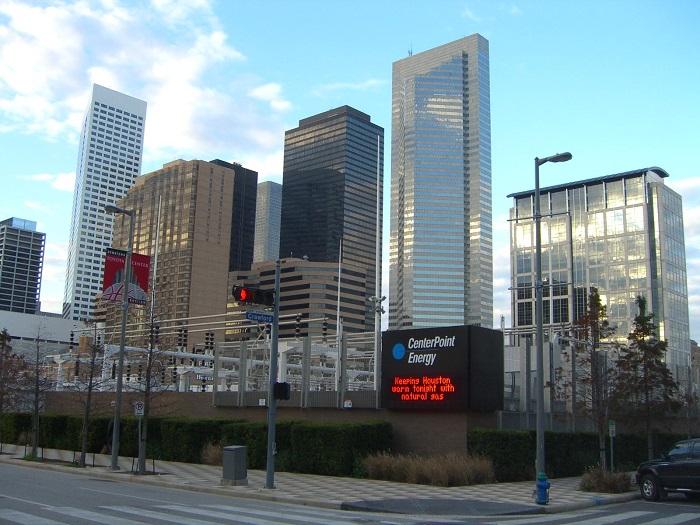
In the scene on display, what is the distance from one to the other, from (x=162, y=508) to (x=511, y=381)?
1936 centimetres

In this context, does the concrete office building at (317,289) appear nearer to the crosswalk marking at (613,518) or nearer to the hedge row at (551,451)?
the hedge row at (551,451)

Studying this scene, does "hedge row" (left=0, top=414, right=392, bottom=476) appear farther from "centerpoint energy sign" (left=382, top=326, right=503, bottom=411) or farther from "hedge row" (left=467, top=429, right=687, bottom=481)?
"hedge row" (left=467, top=429, right=687, bottom=481)

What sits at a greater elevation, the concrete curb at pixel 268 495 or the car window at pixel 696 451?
the car window at pixel 696 451

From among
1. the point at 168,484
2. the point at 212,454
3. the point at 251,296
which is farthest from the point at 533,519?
the point at 212,454

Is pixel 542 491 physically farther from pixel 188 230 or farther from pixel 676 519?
pixel 188 230

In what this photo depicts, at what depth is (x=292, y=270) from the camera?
182m

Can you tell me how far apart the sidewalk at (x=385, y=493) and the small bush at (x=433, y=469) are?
1.77 feet

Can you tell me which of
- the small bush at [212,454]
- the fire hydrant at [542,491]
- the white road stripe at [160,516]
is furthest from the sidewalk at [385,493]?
the white road stripe at [160,516]

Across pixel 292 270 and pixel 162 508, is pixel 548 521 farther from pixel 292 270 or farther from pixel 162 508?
pixel 292 270

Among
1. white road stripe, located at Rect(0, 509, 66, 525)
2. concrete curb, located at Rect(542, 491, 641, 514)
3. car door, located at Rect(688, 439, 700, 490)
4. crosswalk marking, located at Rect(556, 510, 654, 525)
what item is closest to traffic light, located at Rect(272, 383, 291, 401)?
concrete curb, located at Rect(542, 491, 641, 514)

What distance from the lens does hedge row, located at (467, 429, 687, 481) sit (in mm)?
25000

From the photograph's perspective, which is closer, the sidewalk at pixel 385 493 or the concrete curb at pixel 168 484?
the sidewalk at pixel 385 493

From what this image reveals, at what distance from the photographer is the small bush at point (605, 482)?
23.0 meters

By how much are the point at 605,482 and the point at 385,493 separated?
7565 millimetres
